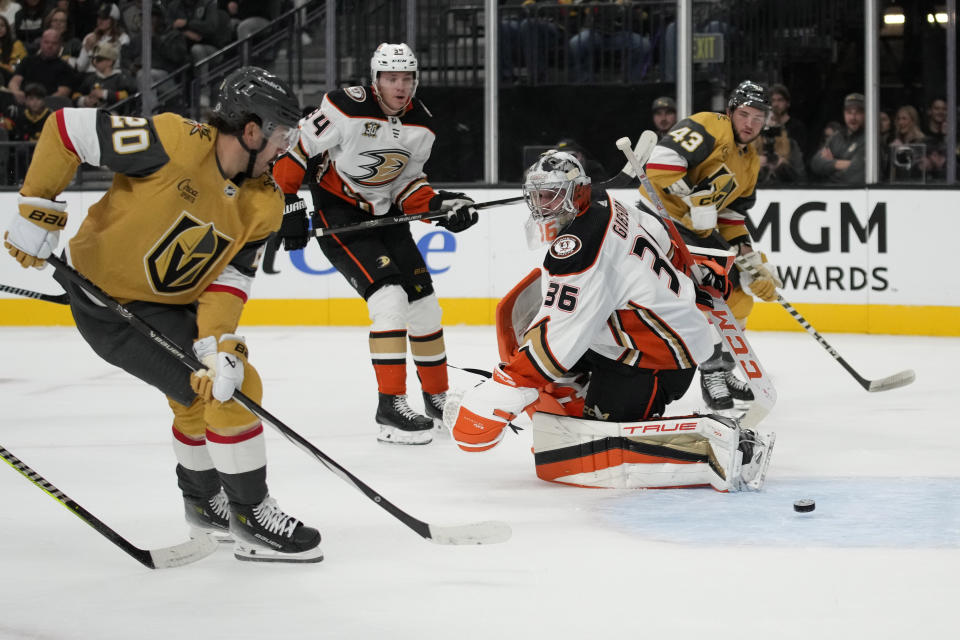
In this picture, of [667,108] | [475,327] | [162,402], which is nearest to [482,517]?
[162,402]

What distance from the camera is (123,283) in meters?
2.71

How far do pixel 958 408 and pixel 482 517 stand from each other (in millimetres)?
2301

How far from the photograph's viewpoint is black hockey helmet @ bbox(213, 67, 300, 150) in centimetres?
262

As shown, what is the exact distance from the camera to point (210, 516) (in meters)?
2.94

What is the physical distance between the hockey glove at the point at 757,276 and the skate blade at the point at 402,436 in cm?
133

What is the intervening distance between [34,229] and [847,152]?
545 cm

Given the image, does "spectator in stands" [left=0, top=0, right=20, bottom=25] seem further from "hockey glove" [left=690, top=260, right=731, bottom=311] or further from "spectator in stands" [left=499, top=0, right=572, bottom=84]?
"hockey glove" [left=690, top=260, right=731, bottom=311]

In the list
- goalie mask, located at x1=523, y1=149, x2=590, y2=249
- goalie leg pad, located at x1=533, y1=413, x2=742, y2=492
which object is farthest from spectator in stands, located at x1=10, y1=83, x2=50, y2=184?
goalie leg pad, located at x1=533, y1=413, x2=742, y2=492

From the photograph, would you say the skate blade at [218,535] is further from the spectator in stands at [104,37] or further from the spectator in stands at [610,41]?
the spectator in stands at [104,37]

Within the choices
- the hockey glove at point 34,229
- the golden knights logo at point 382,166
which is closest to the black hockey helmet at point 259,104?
the hockey glove at point 34,229

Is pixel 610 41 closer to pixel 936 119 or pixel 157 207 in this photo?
pixel 936 119

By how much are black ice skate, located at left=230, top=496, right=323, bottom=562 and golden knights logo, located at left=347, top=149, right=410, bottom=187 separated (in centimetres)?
186

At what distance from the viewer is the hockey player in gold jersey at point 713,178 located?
4.64m

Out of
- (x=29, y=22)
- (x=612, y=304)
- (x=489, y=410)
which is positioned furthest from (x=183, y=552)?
(x=29, y=22)
